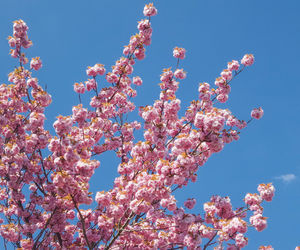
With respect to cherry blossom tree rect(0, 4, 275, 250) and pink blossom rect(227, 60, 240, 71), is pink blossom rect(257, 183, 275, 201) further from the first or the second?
pink blossom rect(227, 60, 240, 71)

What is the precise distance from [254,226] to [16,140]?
7.21m

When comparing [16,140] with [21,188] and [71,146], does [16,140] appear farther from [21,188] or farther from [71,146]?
[71,146]

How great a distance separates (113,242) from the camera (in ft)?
30.1

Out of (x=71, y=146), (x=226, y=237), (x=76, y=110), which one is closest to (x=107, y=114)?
(x=76, y=110)

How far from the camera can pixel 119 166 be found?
10.5 m

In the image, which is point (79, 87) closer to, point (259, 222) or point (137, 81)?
point (137, 81)

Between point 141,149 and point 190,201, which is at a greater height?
point 141,149

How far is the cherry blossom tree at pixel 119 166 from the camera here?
828 cm

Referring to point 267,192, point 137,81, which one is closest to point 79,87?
point 137,81

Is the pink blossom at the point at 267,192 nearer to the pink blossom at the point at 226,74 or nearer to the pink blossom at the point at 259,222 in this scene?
the pink blossom at the point at 259,222

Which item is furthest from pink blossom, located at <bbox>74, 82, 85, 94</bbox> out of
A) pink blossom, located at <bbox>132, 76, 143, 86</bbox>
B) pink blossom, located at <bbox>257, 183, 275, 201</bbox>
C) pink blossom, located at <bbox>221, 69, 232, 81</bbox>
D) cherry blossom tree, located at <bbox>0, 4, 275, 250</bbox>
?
pink blossom, located at <bbox>257, 183, 275, 201</bbox>

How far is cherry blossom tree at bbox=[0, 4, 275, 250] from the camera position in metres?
8.28

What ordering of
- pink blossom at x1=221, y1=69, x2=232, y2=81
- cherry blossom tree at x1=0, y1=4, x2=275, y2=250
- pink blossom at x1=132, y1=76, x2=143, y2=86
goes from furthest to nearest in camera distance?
1. pink blossom at x1=132, y1=76, x2=143, y2=86
2. pink blossom at x1=221, y1=69, x2=232, y2=81
3. cherry blossom tree at x1=0, y1=4, x2=275, y2=250

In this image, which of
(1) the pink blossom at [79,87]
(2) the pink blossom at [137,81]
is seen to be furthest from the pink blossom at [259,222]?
(2) the pink blossom at [137,81]
